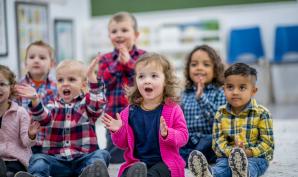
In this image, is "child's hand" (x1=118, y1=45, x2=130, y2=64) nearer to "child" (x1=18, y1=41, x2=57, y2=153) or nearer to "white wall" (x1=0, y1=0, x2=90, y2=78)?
"child" (x1=18, y1=41, x2=57, y2=153)

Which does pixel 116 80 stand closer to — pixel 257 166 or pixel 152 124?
pixel 152 124

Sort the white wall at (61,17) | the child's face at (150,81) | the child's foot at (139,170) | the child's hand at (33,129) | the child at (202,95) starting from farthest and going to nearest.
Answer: the white wall at (61,17), the child at (202,95), the child's hand at (33,129), the child's face at (150,81), the child's foot at (139,170)

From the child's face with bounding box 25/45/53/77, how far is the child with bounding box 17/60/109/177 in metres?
0.51

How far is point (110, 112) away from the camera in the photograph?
118 inches

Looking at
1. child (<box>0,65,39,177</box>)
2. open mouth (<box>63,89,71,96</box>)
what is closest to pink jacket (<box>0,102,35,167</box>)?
child (<box>0,65,39,177</box>)

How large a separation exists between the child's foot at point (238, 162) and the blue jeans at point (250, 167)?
97mm

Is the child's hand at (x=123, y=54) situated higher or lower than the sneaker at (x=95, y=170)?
higher

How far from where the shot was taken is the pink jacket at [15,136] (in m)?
2.33

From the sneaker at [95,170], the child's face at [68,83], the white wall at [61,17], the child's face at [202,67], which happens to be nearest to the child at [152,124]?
the sneaker at [95,170]

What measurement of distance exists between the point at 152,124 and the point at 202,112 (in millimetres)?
Answer: 675

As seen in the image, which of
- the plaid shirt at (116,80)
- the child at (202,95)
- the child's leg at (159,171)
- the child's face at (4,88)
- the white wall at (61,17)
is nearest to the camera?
the child's leg at (159,171)

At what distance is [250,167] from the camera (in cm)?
221

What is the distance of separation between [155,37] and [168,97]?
4.13 meters

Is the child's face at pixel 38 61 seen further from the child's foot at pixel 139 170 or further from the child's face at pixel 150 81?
the child's foot at pixel 139 170
